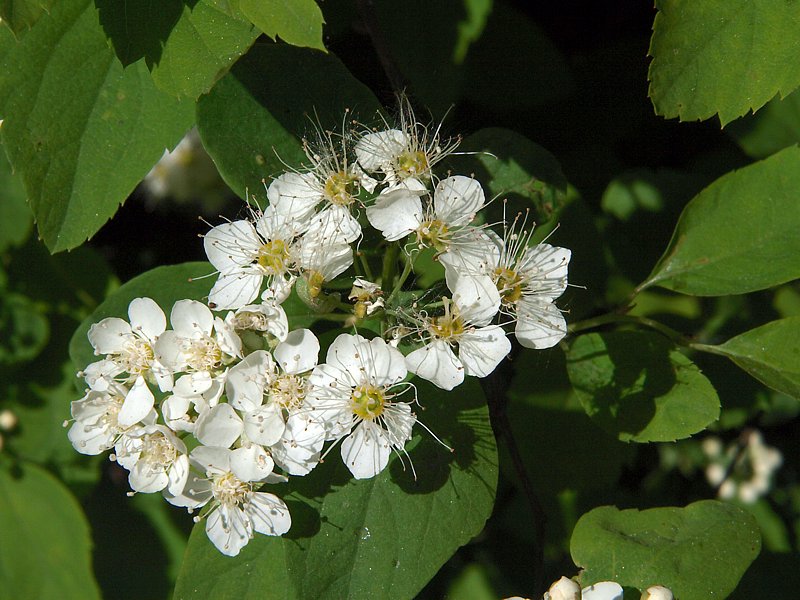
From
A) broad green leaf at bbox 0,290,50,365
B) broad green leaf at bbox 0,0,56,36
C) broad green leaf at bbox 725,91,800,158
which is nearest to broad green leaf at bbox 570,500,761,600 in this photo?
broad green leaf at bbox 725,91,800,158

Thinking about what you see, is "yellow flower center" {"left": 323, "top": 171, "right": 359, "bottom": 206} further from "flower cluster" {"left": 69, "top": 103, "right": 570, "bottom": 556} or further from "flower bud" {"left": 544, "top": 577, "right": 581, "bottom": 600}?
"flower bud" {"left": 544, "top": 577, "right": 581, "bottom": 600}

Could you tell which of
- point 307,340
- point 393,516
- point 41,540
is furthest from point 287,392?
point 41,540

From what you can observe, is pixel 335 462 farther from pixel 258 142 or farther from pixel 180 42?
pixel 180 42

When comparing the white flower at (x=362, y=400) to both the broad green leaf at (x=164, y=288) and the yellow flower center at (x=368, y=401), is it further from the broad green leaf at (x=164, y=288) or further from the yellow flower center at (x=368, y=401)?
the broad green leaf at (x=164, y=288)

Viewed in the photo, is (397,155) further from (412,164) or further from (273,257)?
(273,257)

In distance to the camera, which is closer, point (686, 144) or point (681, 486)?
point (686, 144)

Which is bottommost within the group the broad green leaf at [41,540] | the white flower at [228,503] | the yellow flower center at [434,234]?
the broad green leaf at [41,540]

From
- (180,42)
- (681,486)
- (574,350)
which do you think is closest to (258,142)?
(180,42)

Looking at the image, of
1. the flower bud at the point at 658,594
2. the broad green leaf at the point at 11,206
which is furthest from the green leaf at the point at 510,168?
the broad green leaf at the point at 11,206
